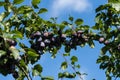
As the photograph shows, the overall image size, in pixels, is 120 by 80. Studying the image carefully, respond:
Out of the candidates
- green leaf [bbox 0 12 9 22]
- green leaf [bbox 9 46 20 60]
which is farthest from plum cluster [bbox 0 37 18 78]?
green leaf [bbox 0 12 9 22]

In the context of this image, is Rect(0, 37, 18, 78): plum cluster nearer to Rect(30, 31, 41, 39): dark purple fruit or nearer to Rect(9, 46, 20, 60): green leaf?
Rect(9, 46, 20, 60): green leaf

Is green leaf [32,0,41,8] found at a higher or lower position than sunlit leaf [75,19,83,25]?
higher

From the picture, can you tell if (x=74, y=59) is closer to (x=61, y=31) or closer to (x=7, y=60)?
(x=61, y=31)

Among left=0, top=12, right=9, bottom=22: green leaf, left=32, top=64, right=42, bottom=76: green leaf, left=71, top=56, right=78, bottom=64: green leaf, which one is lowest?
left=32, top=64, right=42, bottom=76: green leaf

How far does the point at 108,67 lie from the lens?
5.75 metres

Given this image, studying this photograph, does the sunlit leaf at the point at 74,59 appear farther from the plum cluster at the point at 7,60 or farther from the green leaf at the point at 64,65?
the plum cluster at the point at 7,60

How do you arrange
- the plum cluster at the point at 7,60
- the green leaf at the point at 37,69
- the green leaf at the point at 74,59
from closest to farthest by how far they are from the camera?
the plum cluster at the point at 7,60
the green leaf at the point at 37,69
the green leaf at the point at 74,59

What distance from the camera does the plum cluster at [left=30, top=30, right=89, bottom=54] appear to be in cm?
504

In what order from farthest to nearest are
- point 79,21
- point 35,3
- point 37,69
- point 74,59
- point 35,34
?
point 74,59, point 79,21, point 35,3, point 35,34, point 37,69

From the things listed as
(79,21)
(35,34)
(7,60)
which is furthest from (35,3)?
(7,60)

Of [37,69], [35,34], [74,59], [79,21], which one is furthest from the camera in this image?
[74,59]

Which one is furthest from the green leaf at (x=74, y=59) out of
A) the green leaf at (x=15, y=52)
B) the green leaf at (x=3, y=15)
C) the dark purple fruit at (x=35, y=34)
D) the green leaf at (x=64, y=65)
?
the green leaf at (x=15, y=52)

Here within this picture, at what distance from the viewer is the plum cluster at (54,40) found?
5035mm

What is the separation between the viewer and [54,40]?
5105mm
